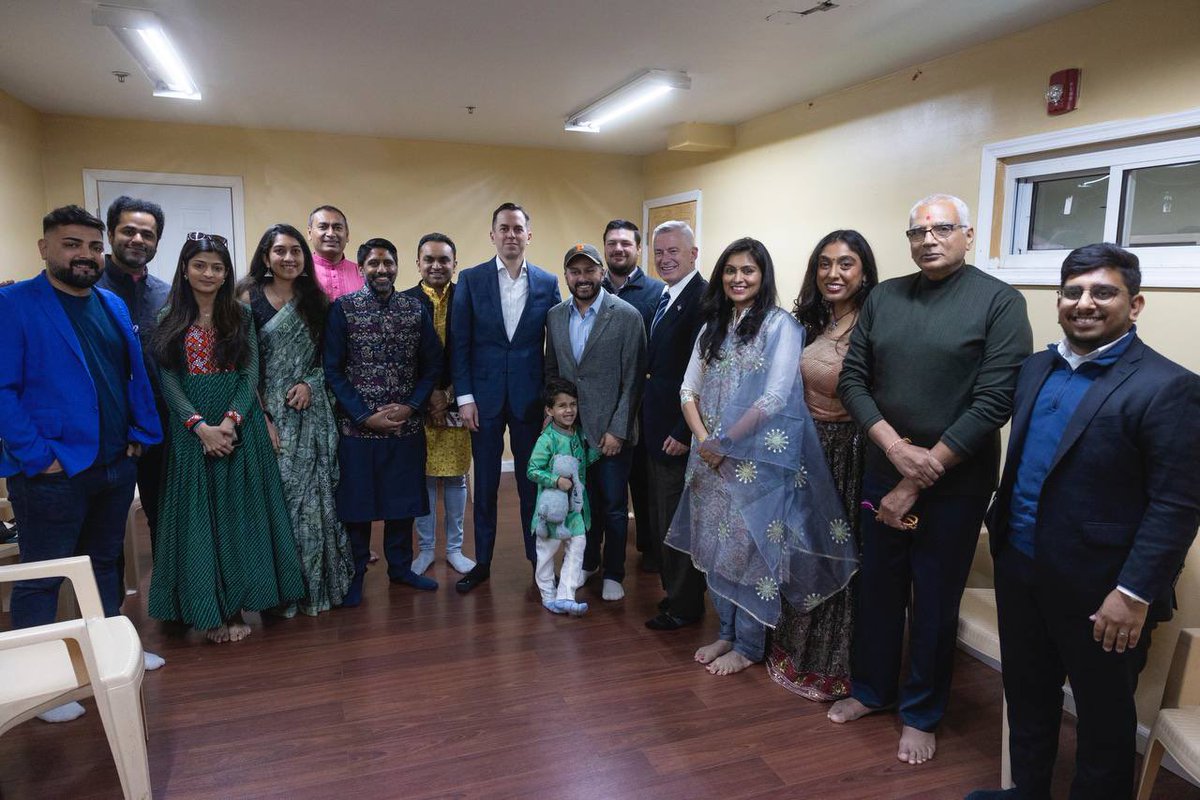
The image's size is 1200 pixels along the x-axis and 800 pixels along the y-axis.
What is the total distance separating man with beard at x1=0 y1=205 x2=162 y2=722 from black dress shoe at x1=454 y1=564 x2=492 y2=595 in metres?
1.45

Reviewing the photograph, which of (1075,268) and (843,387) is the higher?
(1075,268)

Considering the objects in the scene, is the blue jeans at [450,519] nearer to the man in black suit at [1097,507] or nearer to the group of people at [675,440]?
the group of people at [675,440]

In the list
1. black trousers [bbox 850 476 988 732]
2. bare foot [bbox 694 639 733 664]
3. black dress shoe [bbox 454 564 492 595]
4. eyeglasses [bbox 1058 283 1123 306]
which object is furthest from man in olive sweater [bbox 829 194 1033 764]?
black dress shoe [bbox 454 564 492 595]

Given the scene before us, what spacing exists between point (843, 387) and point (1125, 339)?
76cm

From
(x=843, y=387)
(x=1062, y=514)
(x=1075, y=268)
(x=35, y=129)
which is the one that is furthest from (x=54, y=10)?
(x=1062, y=514)

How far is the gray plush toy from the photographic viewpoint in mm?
3004

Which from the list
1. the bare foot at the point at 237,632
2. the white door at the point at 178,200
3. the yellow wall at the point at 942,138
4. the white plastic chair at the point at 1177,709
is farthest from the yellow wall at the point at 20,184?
the white plastic chair at the point at 1177,709

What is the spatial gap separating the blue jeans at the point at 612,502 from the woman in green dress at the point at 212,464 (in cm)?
130

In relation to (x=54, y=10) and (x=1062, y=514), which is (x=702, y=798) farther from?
(x=54, y=10)

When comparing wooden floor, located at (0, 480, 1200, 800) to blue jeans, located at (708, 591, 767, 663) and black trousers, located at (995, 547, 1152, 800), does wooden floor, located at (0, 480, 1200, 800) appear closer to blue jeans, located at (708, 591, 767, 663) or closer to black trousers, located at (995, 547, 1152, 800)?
blue jeans, located at (708, 591, 767, 663)

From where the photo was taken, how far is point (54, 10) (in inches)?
120

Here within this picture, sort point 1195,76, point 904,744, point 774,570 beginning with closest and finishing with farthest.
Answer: point 904,744 → point 774,570 → point 1195,76

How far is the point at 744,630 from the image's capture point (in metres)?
2.68

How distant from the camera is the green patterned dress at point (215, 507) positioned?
2.67m
